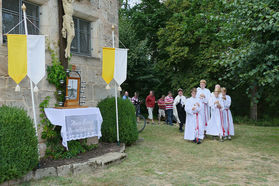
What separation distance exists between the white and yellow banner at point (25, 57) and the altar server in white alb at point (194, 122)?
5005 millimetres

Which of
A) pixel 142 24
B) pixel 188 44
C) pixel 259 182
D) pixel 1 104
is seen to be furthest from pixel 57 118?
pixel 142 24

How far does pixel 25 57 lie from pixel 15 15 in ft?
4.22

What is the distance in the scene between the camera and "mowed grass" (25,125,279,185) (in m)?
4.52

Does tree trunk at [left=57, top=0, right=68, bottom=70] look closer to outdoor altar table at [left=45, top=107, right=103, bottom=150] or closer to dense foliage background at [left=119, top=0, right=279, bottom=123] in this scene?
outdoor altar table at [left=45, top=107, right=103, bottom=150]

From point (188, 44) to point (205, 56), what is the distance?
188cm

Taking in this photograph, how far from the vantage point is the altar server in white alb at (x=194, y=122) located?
8.12 meters

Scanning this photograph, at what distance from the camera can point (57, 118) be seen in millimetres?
5434

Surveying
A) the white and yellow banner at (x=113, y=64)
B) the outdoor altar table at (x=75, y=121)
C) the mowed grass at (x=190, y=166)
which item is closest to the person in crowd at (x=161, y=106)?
the mowed grass at (x=190, y=166)

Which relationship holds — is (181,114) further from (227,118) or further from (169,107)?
(169,107)

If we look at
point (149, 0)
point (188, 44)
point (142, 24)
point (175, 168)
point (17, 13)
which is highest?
point (149, 0)

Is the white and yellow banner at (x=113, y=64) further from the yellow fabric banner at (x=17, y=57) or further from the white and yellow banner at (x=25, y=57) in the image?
the yellow fabric banner at (x=17, y=57)

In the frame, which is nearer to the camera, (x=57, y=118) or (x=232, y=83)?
(x=57, y=118)

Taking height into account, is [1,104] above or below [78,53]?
below

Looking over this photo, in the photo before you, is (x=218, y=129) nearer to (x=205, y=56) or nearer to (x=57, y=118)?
(x=57, y=118)
